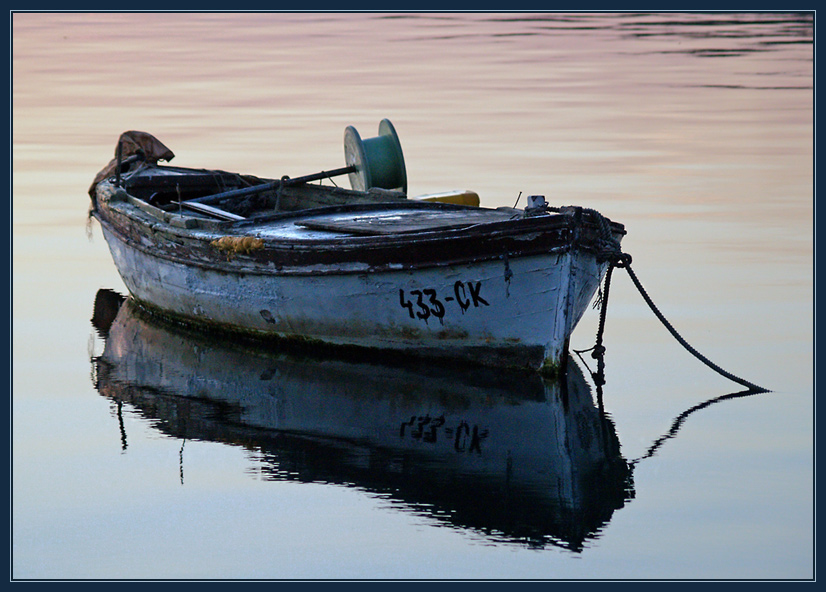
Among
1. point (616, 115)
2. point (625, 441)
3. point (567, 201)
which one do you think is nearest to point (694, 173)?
point (567, 201)

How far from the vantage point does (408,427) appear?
8586 mm

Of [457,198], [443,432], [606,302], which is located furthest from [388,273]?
[457,198]

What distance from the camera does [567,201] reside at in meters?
15.7

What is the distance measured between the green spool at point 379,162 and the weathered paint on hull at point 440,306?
2.78 m

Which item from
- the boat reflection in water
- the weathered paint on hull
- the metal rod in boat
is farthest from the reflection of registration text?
the metal rod in boat

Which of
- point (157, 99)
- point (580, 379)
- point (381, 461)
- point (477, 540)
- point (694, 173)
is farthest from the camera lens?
point (157, 99)

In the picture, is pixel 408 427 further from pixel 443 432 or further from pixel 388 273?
pixel 388 273

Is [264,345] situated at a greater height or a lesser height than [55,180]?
lesser

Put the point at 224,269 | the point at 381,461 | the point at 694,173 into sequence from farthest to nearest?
the point at 694,173
the point at 224,269
the point at 381,461

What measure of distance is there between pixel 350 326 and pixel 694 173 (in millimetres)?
9262

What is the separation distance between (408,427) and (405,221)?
2249 millimetres

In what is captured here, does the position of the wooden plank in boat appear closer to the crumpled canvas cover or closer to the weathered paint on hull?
the weathered paint on hull

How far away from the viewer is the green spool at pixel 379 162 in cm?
1293

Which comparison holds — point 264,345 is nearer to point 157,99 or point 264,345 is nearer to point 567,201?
point 567,201
